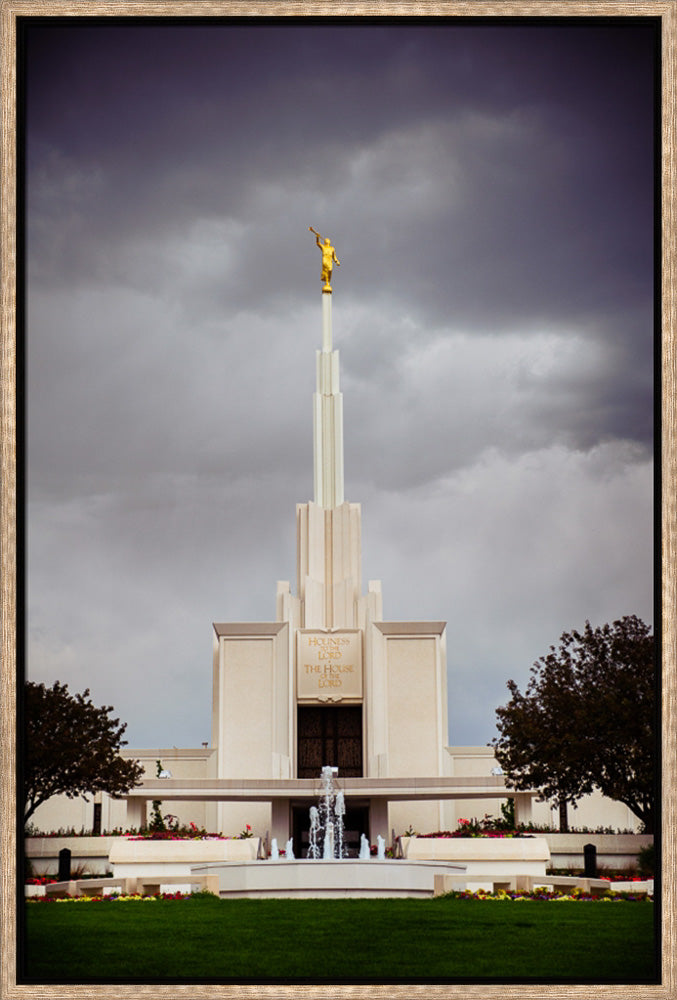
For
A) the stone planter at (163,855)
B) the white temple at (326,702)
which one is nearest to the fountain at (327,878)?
the stone planter at (163,855)

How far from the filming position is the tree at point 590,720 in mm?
21188

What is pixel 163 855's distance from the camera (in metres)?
23.9

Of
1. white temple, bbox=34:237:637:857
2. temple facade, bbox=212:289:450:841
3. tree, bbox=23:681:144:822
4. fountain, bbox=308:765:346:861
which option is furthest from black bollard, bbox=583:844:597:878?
temple facade, bbox=212:289:450:841

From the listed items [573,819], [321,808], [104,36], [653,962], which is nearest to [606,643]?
[321,808]

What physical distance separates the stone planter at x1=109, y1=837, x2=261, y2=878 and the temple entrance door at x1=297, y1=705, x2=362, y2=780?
426 inches

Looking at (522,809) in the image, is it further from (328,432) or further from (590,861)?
(328,432)

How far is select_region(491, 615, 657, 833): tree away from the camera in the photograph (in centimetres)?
2119

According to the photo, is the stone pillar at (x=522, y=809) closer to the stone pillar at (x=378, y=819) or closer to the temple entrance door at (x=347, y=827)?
the stone pillar at (x=378, y=819)

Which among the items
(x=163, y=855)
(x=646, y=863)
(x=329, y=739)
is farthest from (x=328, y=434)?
(x=646, y=863)

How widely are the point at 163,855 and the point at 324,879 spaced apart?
530cm

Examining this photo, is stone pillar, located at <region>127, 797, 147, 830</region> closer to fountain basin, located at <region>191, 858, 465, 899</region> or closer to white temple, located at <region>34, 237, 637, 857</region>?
white temple, located at <region>34, 237, 637, 857</region>

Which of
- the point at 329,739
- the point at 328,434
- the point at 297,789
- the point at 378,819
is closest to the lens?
the point at 297,789

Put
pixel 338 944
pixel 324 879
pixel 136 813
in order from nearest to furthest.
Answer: pixel 338 944
pixel 324 879
pixel 136 813

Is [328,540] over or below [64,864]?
over
